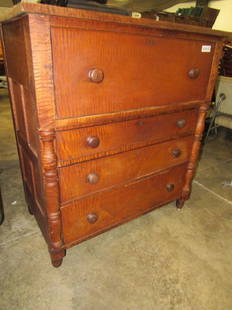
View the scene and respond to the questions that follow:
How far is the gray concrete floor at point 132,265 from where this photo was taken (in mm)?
1029

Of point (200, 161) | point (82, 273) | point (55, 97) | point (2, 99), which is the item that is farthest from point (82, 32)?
point (2, 99)

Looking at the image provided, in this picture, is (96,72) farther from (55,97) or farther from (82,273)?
(82,273)

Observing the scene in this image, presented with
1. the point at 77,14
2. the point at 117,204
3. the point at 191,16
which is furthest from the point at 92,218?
the point at 191,16

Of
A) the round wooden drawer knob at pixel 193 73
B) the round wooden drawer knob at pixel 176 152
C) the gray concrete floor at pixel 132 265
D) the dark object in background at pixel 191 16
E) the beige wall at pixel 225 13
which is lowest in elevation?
the gray concrete floor at pixel 132 265

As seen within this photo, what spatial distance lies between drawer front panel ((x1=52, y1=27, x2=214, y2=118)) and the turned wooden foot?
72cm

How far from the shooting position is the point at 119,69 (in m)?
0.88

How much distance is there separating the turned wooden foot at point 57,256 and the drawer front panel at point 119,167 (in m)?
0.32

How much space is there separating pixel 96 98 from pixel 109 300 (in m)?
0.96

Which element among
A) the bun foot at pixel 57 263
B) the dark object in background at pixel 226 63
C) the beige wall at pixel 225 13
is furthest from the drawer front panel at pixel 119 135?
the beige wall at pixel 225 13

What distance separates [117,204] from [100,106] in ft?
1.94

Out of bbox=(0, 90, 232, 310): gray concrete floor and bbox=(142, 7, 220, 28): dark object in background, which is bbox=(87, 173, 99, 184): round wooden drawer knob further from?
bbox=(142, 7, 220, 28): dark object in background

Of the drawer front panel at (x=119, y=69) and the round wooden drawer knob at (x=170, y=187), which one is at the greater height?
the drawer front panel at (x=119, y=69)

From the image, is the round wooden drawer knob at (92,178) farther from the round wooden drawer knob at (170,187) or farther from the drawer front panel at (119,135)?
the round wooden drawer knob at (170,187)

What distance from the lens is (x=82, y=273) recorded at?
3.78 feet
